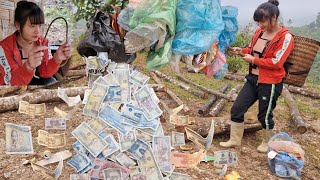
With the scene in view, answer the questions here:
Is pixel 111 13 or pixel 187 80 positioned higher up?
pixel 111 13

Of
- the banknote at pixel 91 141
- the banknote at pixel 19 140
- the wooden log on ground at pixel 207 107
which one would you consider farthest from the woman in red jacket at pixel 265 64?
the banknote at pixel 19 140

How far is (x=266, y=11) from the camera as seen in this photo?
3.49m

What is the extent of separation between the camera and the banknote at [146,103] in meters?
2.29

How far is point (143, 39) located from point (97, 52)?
0.30 metres

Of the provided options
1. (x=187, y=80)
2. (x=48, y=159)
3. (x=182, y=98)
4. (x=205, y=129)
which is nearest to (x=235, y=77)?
(x=187, y=80)

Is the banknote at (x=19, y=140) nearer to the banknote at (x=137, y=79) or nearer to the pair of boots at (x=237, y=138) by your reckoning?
the banknote at (x=137, y=79)

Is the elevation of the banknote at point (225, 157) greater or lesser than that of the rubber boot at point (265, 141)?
greater

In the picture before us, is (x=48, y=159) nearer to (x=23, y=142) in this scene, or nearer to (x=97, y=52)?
(x=23, y=142)

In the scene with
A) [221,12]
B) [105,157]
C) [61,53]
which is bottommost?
[105,157]

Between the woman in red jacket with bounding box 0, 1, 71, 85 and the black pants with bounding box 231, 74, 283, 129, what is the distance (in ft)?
7.11

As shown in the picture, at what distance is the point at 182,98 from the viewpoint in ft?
19.8

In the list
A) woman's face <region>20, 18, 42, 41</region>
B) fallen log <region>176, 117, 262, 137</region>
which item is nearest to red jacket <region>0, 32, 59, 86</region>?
woman's face <region>20, 18, 42, 41</region>

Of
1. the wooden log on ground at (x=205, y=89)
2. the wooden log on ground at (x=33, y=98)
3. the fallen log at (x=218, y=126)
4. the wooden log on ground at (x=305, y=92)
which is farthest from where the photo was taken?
the wooden log on ground at (x=305, y=92)

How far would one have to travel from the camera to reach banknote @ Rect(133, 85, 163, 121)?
2.29 metres
